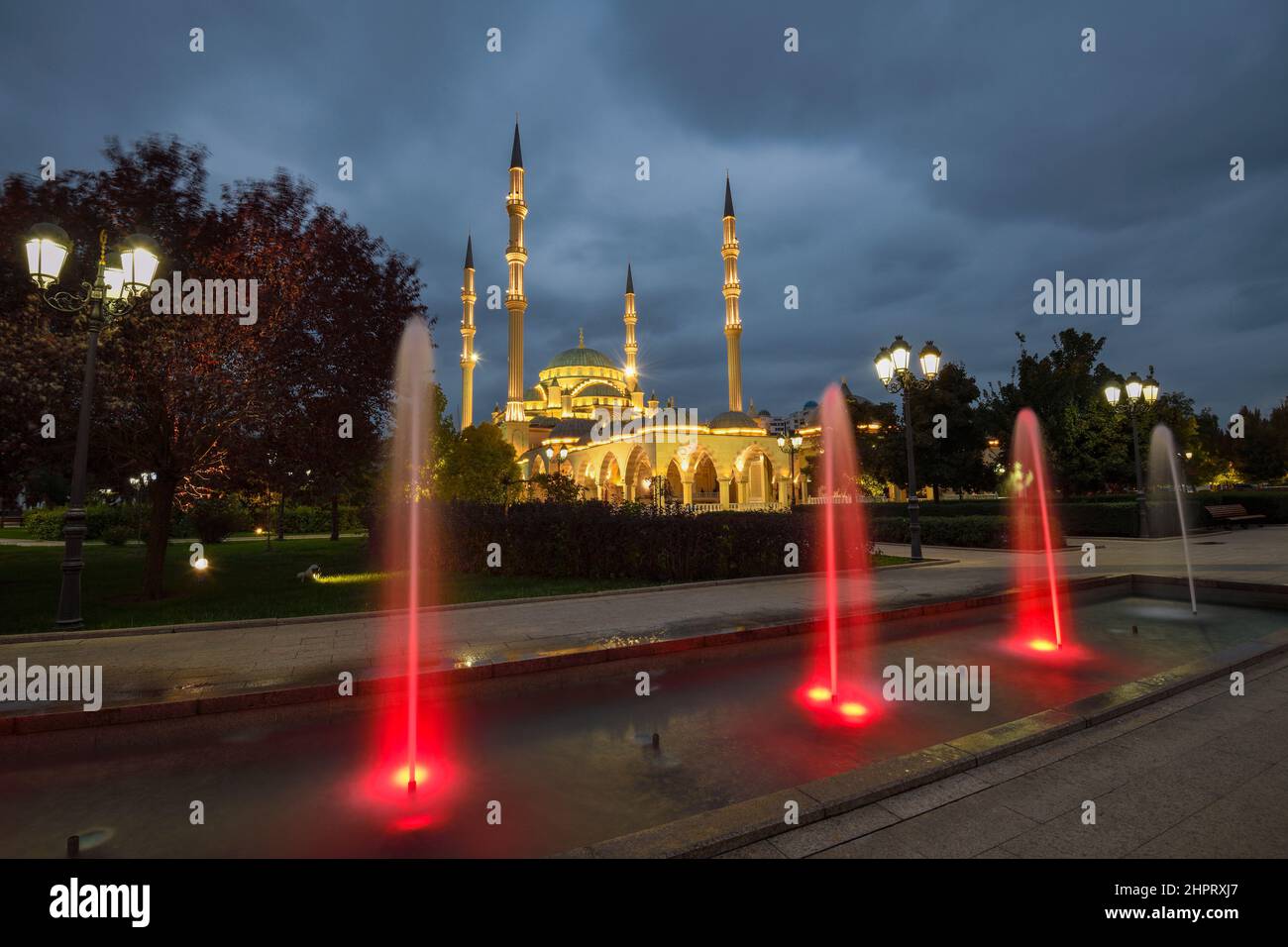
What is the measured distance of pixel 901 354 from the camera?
14180 mm

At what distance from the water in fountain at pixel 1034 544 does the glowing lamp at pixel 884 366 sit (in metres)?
4.33

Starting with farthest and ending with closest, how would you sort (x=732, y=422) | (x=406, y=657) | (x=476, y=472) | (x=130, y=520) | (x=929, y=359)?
(x=732, y=422), (x=476, y=472), (x=130, y=520), (x=929, y=359), (x=406, y=657)

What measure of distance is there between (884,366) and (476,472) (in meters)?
23.6

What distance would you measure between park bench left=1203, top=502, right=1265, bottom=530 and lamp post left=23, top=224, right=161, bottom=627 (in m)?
31.7

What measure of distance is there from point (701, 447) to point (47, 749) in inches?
1608

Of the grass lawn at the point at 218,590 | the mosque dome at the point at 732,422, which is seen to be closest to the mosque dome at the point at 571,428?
the mosque dome at the point at 732,422

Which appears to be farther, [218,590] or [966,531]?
[966,531]

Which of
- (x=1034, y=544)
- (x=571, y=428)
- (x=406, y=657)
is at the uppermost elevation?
(x=571, y=428)

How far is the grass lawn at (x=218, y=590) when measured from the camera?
841 cm

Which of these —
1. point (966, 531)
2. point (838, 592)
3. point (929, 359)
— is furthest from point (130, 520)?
point (966, 531)

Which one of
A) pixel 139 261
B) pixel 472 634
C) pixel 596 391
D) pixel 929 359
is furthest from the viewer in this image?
pixel 596 391

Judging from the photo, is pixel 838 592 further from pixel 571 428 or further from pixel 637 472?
pixel 571 428
